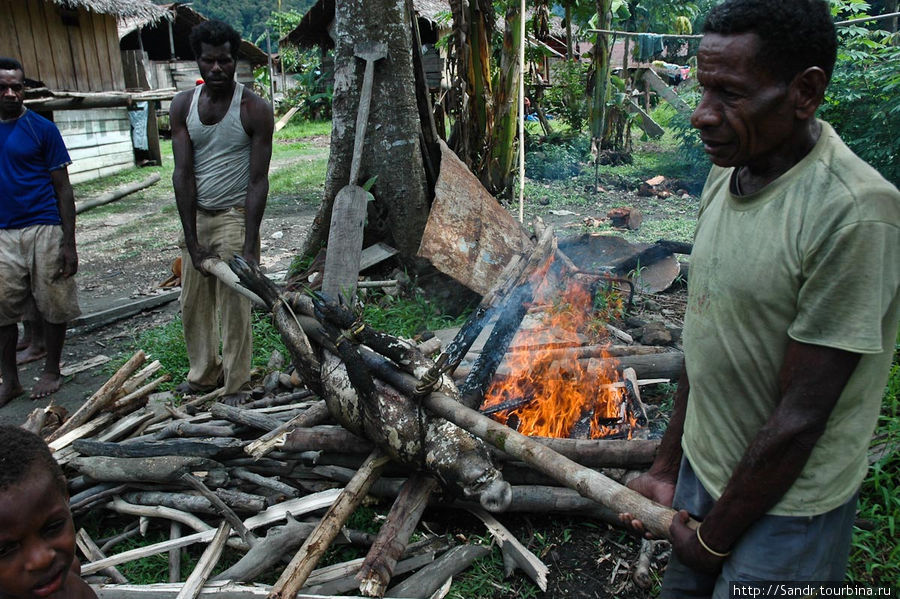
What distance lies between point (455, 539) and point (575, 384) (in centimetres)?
122

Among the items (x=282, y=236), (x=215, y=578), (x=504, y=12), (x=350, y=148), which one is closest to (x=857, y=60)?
(x=504, y=12)

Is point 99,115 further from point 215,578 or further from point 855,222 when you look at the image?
point 855,222

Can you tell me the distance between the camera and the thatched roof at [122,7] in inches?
499

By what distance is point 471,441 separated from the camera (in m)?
2.79

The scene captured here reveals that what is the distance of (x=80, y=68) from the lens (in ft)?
47.2

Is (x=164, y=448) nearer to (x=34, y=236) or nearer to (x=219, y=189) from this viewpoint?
(x=219, y=189)

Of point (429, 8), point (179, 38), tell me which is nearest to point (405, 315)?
point (429, 8)

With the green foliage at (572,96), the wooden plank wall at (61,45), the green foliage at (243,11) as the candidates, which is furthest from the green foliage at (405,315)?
the green foliage at (243,11)

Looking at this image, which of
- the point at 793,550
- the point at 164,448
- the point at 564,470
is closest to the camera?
the point at 793,550

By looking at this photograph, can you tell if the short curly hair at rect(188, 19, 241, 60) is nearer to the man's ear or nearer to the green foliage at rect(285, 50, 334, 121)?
the man's ear

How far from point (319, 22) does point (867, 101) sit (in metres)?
17.2

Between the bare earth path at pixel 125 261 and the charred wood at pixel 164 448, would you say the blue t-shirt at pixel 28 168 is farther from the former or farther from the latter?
the charred wood at pixel 164 448

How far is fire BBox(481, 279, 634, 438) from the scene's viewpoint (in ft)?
11.5

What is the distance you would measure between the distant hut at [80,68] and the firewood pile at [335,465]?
10.3 metres
